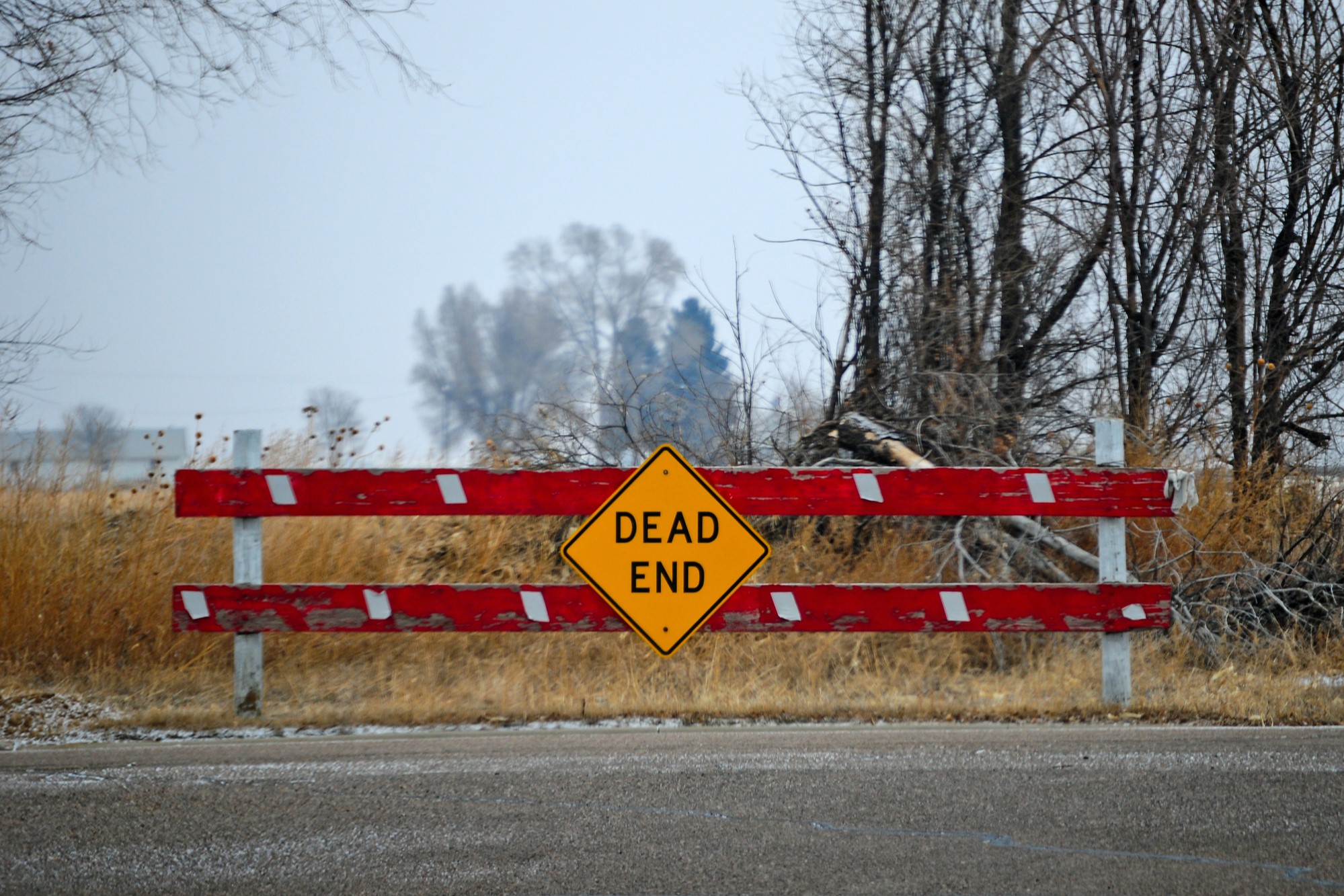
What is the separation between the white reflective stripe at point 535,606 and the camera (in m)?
5.91

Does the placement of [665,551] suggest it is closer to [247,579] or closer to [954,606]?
[954,606]

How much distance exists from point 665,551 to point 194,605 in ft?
8.82

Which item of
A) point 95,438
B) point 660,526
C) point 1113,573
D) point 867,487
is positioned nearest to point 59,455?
point 95,438

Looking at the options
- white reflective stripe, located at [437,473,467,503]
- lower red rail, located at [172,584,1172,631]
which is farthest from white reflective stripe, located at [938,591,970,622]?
white reflective stripe, located at [437,473,467,503]

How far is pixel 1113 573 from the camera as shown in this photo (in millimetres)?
6105

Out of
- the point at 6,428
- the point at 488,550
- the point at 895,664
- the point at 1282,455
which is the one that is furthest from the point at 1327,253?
the point at 6,428

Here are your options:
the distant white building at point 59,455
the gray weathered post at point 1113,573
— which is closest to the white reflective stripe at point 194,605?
the distant white building at point 59,455

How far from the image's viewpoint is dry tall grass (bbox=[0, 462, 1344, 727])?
5973mm

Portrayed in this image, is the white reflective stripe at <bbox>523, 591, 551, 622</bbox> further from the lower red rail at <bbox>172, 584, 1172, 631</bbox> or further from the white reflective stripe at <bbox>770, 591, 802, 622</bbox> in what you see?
the white reflective stripe at <bbox>770, 591, 802, 622</bbox>

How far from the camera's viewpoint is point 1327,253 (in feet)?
34.2

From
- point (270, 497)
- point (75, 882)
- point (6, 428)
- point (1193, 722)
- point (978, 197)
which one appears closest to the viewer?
point (75, 882)

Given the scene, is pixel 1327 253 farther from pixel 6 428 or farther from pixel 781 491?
pixel 6 428

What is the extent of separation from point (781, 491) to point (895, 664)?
1832mm

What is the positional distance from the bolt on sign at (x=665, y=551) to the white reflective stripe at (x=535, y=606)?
3.29ft
